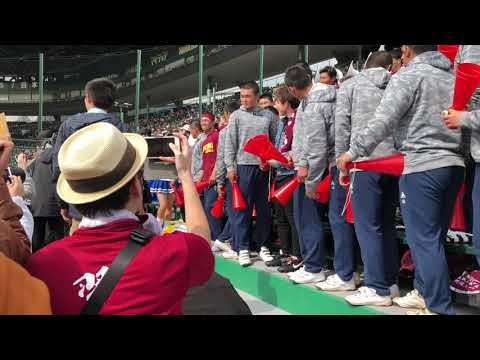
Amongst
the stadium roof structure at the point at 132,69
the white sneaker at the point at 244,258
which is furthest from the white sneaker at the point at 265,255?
the stadium roof structure at the point at 132,69

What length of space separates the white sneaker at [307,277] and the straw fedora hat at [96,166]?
8.62ft

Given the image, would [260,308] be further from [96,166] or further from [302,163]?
[96,166]

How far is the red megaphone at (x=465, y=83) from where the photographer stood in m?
2.57

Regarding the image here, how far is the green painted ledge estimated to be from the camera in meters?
3.55

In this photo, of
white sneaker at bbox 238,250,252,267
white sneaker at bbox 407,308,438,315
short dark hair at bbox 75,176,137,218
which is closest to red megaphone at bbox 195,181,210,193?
white sneaker at bbox 238,250,252,267

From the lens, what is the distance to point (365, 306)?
329cm

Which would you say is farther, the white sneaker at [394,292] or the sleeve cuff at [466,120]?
the white sneaker at [394,292]

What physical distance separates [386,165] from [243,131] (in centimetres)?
227

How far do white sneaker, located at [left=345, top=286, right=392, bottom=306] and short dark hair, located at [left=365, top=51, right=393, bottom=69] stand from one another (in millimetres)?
1594

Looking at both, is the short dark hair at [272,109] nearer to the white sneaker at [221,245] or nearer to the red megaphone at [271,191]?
the red megaphone at [271,191]

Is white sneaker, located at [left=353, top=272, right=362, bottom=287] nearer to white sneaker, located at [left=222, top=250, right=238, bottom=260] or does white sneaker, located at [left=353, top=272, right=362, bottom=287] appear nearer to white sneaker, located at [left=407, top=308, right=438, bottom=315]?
white sneaker, located at [left=407, top=308, right=438, bottom=315]

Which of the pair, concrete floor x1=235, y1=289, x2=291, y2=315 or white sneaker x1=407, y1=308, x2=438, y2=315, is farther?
concrete floor x1=235, y1=289, x2=291, y2=315
